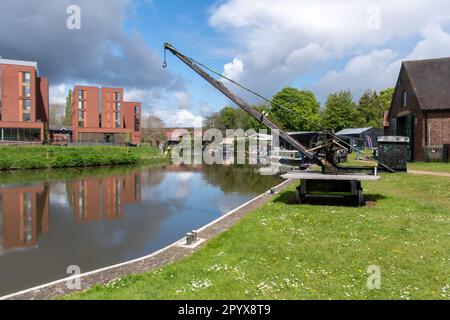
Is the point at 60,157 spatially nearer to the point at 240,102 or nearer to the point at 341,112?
the point at 240,102

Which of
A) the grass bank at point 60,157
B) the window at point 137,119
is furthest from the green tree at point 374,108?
the window at point 137,119

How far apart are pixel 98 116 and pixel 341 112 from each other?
52590 millimetres

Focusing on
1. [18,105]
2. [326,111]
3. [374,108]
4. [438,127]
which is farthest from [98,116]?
[438,127]

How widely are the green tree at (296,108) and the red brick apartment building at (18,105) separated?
1817 inches

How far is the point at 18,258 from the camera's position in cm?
804

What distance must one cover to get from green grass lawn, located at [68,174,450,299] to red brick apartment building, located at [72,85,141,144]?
67685 mm

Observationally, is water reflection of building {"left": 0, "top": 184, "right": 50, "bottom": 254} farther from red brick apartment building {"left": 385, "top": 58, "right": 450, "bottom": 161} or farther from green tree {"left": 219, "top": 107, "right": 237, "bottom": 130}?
green tree {"left": 219, "top": 107, "right": 237, "bottom": 130}

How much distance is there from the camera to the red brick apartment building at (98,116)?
241 feet

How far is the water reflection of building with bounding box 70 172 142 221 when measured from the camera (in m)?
13.1

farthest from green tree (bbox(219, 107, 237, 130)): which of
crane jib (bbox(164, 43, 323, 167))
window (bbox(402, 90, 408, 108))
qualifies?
crane jib (bbox(164, 43, 323, 167))

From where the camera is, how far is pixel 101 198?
16766 millimetres
